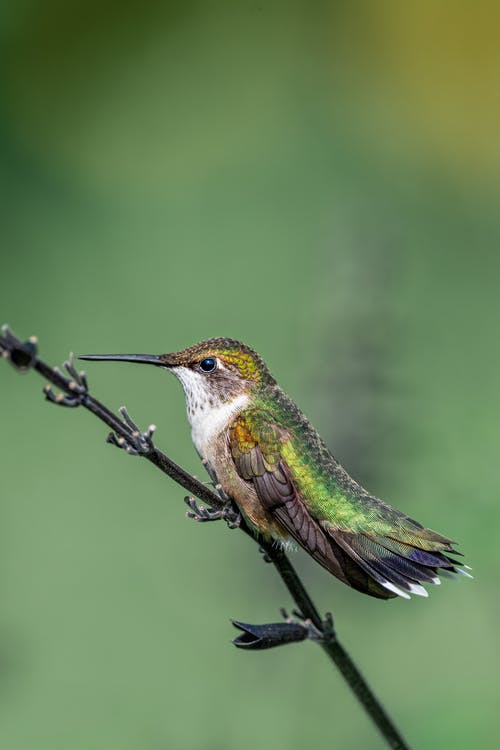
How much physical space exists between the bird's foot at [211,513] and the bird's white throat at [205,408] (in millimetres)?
207

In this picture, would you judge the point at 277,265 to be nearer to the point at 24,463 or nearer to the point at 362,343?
the point at 24,463

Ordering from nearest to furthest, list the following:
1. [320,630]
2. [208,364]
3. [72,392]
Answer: [72,392] → [320,630] → [208,364]

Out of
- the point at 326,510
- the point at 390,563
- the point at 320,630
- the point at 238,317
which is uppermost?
the point at 238,317

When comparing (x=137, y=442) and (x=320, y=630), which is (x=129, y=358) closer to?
(x=137, y=442)

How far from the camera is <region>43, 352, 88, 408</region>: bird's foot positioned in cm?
138

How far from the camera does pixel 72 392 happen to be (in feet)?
4.58

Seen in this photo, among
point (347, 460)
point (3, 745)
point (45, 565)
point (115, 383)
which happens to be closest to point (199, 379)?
point (347, 460)

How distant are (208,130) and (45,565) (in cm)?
608

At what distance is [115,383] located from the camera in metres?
5.83

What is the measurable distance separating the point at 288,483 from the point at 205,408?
31 centimetres

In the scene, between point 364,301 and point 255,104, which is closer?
point 364,301

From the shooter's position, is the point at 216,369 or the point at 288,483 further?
the point at 216,369

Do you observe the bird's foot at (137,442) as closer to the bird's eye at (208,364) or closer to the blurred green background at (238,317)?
the bird's eye at (208,364)

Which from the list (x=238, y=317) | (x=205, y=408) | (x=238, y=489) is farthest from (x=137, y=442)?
(x=238, y=317)
